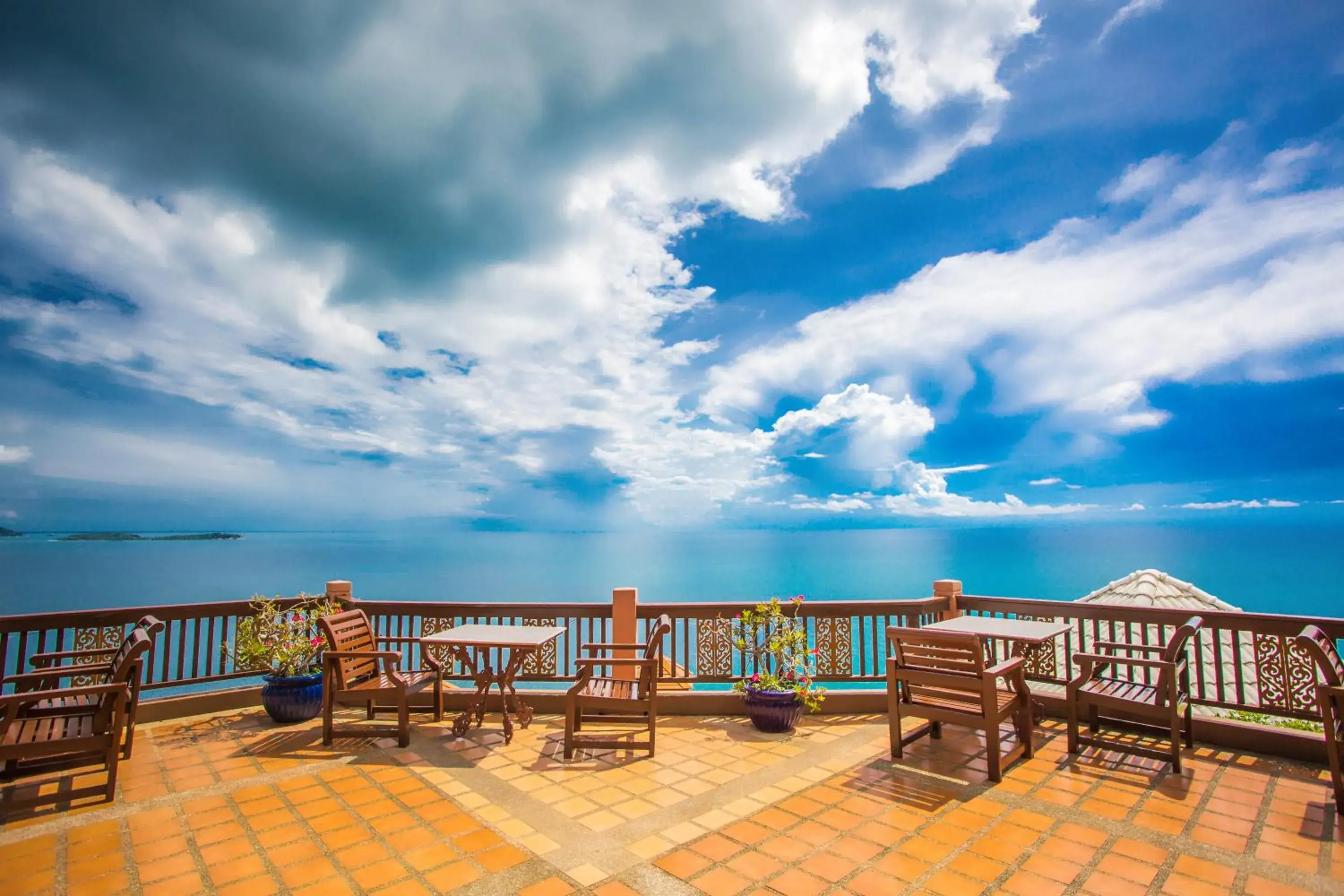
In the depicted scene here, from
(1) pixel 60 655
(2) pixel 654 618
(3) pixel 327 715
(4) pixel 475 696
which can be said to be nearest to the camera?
(1) pixel 60 655

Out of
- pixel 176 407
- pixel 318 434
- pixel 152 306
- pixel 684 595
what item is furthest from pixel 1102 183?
pixel 318 434

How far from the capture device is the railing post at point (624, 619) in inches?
239

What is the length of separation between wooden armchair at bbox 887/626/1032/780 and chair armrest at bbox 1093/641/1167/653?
849mm

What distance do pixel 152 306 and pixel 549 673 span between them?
30.5 meters

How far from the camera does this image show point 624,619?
6.10 m

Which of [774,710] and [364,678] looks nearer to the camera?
[774,710]

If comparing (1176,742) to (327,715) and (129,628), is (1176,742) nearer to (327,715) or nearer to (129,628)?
(327,715)

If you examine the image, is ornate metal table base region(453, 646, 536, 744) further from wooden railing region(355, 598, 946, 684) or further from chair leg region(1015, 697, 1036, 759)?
chair leg region(1015, 697, 1036, 759)

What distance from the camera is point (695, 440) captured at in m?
119

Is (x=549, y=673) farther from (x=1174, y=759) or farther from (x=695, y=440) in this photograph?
(x=695, y=440)

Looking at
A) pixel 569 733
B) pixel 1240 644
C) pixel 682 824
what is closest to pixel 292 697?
pixel 569 733

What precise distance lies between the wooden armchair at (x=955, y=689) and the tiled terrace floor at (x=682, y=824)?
218 millimetres

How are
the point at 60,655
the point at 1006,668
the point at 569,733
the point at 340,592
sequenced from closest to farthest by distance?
the point at 1006,668 → the point at 569,733 → the point at 60,655 → the point at 340,592

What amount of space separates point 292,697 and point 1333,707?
7423 mm
